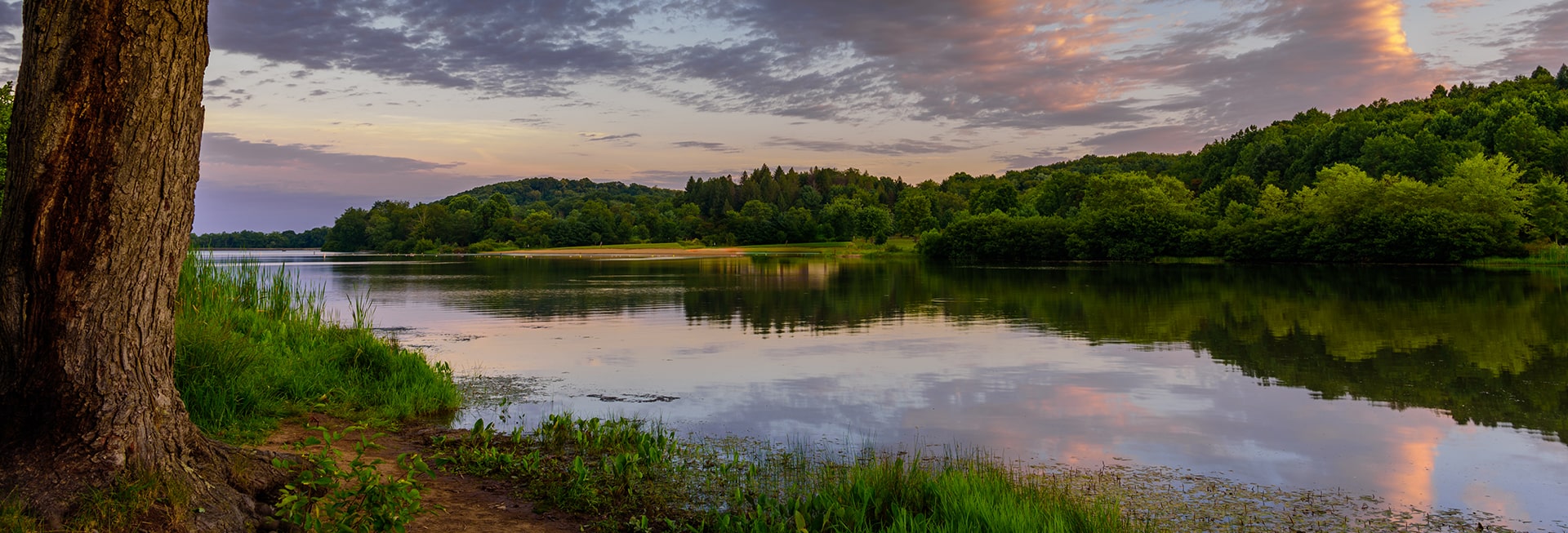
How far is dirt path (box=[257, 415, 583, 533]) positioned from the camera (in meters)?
6.06

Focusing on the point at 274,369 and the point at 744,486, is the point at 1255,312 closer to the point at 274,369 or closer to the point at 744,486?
the point at 744,486

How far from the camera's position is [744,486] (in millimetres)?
7484

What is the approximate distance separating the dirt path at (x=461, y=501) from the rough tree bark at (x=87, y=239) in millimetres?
1370

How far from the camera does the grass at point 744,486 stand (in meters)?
5.81

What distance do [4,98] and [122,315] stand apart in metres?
27.6

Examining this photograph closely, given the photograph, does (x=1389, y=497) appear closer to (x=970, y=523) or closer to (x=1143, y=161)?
(x=970, y=523)

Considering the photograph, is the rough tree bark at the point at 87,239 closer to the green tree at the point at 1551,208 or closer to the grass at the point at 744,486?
the grass at the point at 744,486

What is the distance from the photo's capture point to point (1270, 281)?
41250mm

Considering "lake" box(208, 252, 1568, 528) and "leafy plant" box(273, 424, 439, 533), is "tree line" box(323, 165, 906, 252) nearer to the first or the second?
"lake" box(208, 252, 1568, 528)

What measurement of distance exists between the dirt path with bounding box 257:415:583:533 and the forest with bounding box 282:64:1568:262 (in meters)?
67.1

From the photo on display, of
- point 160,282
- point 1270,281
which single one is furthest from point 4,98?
point 1270,281

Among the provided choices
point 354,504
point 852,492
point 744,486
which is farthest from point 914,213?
point 354,504

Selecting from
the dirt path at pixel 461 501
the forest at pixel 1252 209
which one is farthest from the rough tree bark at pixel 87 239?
the forest at pixel 1252 209

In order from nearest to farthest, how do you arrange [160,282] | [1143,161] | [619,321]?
[160,282], [619,321], [1143,161]
